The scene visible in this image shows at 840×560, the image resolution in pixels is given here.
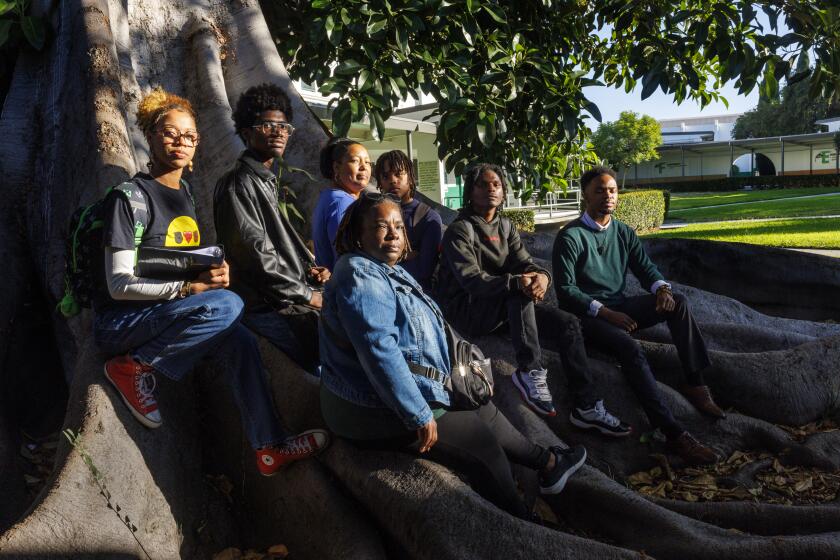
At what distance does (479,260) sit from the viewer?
4.38 metres

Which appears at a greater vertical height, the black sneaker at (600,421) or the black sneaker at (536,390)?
the black sneaker at (536,390)

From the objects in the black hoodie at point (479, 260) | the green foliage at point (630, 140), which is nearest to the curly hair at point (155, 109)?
the black hoodie at point (479, 260)

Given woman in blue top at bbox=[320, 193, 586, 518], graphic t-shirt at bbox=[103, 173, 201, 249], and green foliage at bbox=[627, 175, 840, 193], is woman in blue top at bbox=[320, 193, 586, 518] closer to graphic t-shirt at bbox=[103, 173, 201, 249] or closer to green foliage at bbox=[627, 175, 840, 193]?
graphic t-shirt at bbox=[103, 173, 201, 249]

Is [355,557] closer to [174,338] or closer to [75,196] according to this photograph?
[174,338]

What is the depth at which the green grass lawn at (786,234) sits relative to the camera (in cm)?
1398

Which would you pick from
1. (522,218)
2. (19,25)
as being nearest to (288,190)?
(19,25)

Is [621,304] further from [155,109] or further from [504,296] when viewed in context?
[155,109]

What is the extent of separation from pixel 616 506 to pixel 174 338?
2.05 metres

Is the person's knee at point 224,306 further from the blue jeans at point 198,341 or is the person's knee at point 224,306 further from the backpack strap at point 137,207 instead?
the backpack strap at point 137,207

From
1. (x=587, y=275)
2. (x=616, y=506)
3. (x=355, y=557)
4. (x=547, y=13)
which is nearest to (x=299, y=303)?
(x=355, y=557)

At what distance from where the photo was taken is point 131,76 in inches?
203

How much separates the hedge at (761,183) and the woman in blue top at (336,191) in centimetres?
4472

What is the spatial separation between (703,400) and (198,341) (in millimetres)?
3036

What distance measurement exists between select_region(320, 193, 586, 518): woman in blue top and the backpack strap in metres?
0.84
